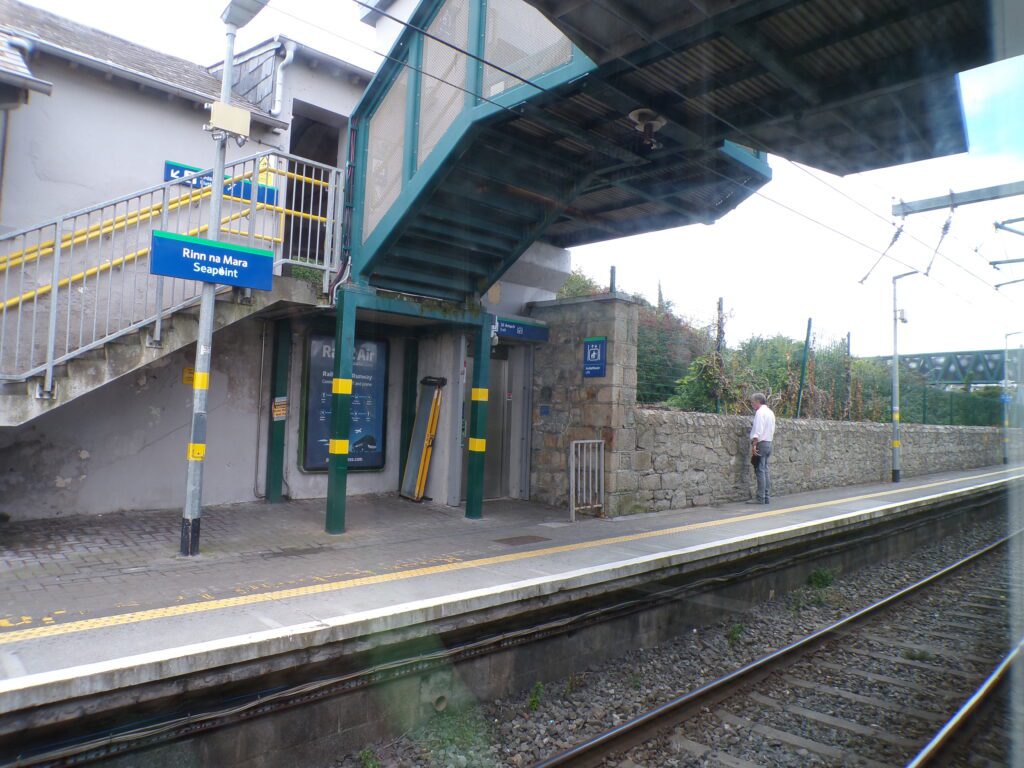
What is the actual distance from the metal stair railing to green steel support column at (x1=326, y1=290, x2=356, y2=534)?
49cm

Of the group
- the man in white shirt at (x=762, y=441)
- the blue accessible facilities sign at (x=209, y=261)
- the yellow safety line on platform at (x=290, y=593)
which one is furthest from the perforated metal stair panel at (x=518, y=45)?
the man in white shirt at (x=762, y=441)

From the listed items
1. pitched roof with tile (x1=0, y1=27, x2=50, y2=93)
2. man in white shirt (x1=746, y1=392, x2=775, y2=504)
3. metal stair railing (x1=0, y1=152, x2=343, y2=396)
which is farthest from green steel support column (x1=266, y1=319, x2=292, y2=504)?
man in white shirt (x1=746, y1=392, x2=775, y2=504)

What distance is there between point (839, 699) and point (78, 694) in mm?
5785

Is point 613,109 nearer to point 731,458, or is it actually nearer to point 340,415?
point 340,415

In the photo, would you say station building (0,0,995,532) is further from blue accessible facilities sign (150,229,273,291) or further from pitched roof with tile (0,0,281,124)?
blue accessible facilities sign (150,229,273,291)

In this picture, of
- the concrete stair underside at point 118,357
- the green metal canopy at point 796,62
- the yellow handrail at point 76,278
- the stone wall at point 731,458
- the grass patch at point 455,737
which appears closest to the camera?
the grass patch at point 455,737

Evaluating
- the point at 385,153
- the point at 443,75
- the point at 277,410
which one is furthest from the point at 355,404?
the point at 443,75

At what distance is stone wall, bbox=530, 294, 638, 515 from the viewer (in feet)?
32.3

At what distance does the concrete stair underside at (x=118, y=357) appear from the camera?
5.97 meters

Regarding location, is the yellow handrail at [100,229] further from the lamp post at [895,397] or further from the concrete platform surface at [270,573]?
the lamp post at [895,397]

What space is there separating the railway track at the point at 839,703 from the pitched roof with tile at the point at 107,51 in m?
8.55

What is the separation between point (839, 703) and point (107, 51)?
11.0 m

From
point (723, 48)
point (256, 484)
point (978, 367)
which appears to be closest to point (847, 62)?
point (723, 48)

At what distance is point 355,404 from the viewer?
32.2ft
